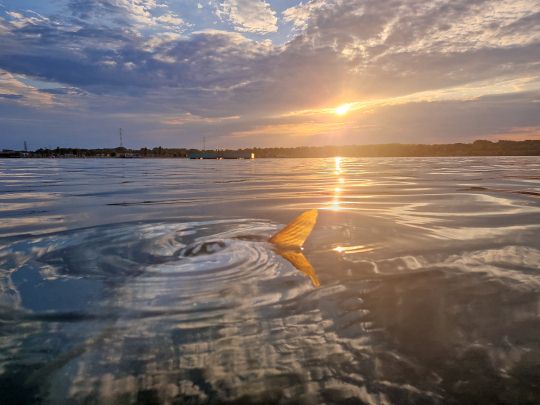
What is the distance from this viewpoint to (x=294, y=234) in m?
4.40

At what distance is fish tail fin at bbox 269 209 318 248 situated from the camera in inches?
158

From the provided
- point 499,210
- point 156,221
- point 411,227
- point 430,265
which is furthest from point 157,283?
point 499,210

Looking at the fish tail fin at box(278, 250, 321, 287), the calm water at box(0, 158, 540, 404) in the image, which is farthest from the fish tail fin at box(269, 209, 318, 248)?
the fish tail fin at box(278, 250, 321, 287)

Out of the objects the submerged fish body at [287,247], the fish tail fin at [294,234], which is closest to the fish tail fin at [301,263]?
the submerged fish body at [287,247]

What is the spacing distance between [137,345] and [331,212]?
192 inches

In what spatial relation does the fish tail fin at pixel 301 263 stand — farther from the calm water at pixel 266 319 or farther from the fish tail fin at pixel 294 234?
the fish tail fin at pixel 294 234

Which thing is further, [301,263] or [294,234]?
[294,234]

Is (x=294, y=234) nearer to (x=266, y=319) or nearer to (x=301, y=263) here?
(x=301, y=263)

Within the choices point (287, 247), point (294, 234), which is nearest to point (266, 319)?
point (287, 247)

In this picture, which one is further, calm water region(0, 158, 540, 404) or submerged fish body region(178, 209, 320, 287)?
submerged fish body region(178, 209, 320, 287)

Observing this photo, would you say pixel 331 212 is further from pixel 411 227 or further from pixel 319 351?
pixel 319 351

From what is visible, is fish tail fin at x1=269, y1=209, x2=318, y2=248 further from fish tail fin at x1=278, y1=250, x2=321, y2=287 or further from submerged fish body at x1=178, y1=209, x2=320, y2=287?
fish tail fin at x1=278, y1=250, x2=321, y2=287

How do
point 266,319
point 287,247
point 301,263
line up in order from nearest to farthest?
point 266,319, point 301,263, point 287,247

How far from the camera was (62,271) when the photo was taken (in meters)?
3.03
